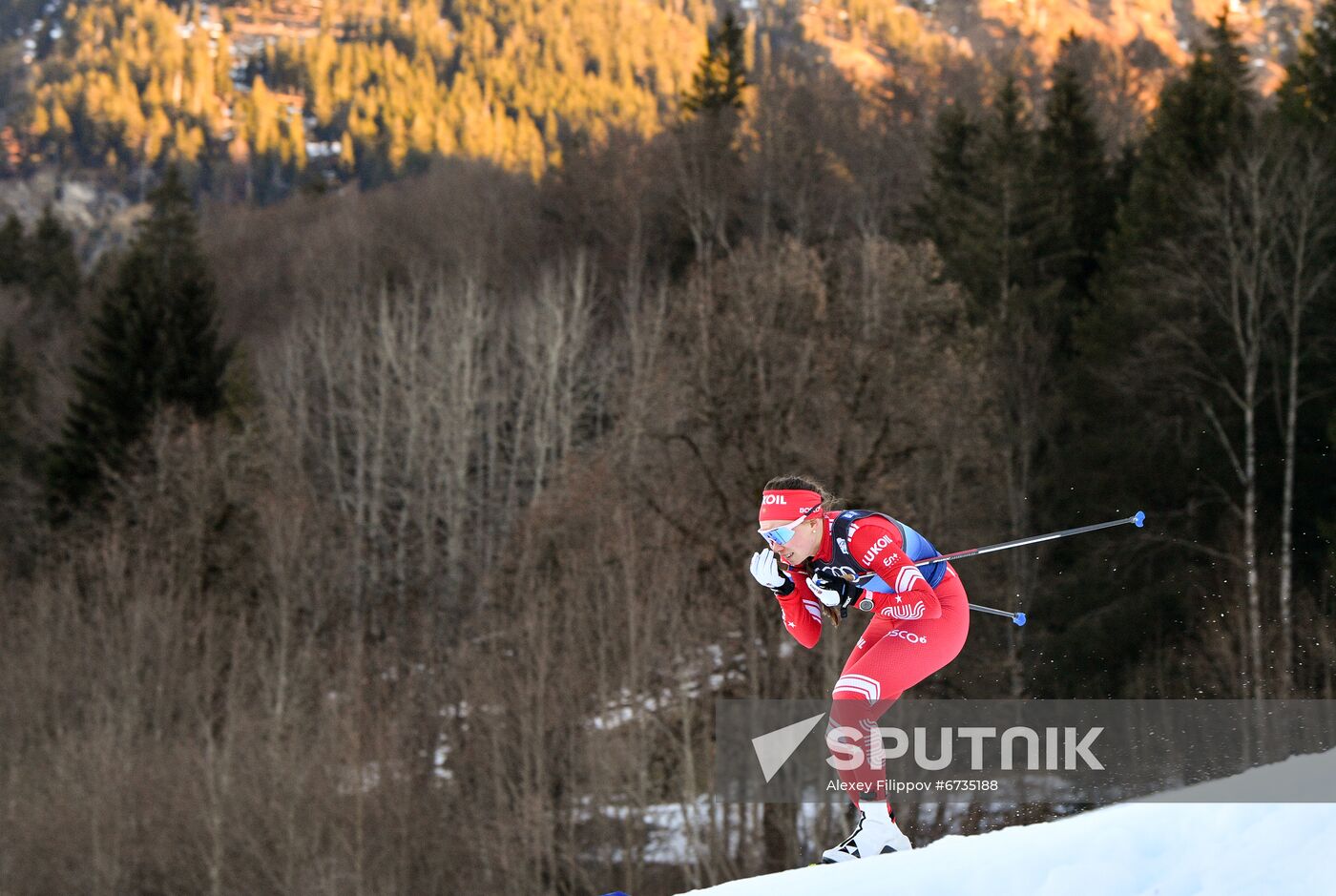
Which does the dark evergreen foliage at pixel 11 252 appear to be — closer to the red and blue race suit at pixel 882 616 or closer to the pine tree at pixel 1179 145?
the pine tree at pixel 1179 145

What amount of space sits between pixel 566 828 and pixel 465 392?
19.0 metres

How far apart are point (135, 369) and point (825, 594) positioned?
36.6m

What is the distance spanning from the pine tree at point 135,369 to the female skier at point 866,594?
35.1m

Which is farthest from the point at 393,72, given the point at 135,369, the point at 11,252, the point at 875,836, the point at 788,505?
the point at 875,836

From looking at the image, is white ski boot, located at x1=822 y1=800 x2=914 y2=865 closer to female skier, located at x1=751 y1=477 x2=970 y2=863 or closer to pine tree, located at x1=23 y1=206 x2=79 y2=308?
female skier, located at x1=751 y1=477 x2=970 y2=863

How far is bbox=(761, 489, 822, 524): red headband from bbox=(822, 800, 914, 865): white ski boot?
1323mm

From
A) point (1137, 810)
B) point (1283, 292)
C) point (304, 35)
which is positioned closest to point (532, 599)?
point (1283, 292)

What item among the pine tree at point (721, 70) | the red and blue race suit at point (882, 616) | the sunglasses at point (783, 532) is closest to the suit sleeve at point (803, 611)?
the red and blue race suit at point (882, 616)

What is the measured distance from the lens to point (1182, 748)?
20234 mm

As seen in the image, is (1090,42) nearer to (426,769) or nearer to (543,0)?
(426,769)

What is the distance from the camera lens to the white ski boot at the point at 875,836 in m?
6.16

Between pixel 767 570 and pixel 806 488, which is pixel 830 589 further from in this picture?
pixel 806 488

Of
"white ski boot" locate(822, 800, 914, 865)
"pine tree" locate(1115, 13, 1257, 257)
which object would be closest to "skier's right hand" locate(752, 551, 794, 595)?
"white ski boot" locate(822, 800, 914, 865)

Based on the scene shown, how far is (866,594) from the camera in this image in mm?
6266
